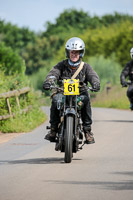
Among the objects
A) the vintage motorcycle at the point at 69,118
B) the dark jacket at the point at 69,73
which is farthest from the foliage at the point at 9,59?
the vintage motorcycle at the point at 69,118

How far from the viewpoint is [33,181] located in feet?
28.4

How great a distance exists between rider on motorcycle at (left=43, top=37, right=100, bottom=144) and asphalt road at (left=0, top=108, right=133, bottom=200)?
501 mm

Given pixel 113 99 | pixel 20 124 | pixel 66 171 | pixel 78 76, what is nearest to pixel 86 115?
pixel 78 76

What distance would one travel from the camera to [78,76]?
37.0 feet

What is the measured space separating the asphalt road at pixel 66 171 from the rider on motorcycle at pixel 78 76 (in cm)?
50

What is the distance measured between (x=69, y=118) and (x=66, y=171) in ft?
3.70

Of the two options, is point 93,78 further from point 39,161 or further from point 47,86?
point 39,161

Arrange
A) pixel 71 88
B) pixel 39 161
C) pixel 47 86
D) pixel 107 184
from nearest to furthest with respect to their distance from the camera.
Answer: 1. pixel 107 184
2. pixel 71 88
3. pixel 39 161
4. pixel 47 86

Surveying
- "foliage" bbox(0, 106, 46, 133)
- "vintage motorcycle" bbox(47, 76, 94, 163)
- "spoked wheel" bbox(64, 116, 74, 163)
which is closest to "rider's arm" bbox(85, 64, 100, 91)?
"vintage motorcycle" bbox(47, 76, 94, 163)

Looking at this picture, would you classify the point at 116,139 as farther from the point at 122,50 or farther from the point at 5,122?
the point at 122,50

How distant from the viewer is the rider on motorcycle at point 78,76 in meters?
11.0

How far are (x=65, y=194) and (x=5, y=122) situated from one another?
10.5 m

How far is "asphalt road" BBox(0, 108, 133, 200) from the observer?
775cm

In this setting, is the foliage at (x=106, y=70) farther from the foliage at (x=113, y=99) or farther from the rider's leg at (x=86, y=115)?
the rider's leg at (x=86, y=115)
